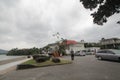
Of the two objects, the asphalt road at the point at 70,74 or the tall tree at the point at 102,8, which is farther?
the tall tree at the point at 102,8

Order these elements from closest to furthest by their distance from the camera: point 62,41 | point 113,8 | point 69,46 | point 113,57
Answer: point 113,8 < point 113,57 < point 62,41 < point 69,46

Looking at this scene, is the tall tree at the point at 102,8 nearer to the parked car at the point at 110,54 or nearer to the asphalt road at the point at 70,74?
the asphalt road at the point at 70,74

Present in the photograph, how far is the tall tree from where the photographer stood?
15.3 m

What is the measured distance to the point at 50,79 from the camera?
12.0 m

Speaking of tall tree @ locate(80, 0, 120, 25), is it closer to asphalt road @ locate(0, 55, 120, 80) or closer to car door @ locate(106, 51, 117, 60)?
asphalt road @ locate(0, 55, 120, 80)

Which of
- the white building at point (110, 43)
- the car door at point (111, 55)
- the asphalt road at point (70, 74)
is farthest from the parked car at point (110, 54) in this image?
the white building at point (110, 43)

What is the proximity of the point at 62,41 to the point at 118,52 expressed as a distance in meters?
47.1

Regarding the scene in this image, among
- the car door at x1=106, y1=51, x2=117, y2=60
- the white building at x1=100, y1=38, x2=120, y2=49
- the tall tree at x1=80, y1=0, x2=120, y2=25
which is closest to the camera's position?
the tall tree at x1=80, y1=0, x2=120, y2=25

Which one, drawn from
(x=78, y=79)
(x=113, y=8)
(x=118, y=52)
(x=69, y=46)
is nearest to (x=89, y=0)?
A: (x=113, y=8)

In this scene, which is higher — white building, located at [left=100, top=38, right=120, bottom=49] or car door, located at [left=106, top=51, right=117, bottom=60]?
white building, located at [left=100, top=38, right=120, bottom=49]

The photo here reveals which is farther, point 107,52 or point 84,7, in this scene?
point 107,52

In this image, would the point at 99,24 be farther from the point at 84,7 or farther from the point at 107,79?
the point at 107,79

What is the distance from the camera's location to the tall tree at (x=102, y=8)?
1525cm

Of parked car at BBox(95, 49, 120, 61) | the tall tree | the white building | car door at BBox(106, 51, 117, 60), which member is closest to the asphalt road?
the tall tree
